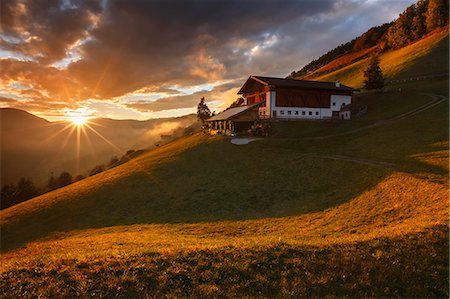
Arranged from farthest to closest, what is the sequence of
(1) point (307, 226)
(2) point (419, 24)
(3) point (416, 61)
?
(2) point (419, 24)
(3) point (416, 61)
(1) point (307, 226)

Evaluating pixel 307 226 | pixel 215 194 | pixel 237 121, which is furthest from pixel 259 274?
pixel 237 121

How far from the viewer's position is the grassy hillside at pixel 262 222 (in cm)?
1061

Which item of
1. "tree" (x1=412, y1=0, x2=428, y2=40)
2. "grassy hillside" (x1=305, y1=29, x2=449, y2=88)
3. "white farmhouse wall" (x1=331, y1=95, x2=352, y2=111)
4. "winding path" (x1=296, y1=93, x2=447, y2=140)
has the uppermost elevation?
"tree" (x1=412, y1=0, x2=428, y2=40)

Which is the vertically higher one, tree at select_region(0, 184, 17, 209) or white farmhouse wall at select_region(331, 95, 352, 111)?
white farmhouse wall at select_region(331, 95, 352, 111)

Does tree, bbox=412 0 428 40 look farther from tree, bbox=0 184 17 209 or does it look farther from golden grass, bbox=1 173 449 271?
tree, bbox=0 184 17 209

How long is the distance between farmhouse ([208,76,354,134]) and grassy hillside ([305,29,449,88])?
1395 inches

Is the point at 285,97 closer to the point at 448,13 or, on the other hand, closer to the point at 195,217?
the point at 195,217

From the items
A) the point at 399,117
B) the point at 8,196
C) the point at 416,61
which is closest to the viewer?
the point at 399,117

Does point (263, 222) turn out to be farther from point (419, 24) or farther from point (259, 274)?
point (419, 24)

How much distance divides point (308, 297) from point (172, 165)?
39.7 m

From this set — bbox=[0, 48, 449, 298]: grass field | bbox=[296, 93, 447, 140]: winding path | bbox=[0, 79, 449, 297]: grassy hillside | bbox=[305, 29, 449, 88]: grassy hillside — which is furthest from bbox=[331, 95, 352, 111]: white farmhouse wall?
bbox=[305, 29, 449, 88]: grassy hillside

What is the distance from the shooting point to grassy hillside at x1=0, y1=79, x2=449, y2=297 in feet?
34.8

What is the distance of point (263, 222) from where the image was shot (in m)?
24.6

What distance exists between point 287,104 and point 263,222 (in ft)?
155
